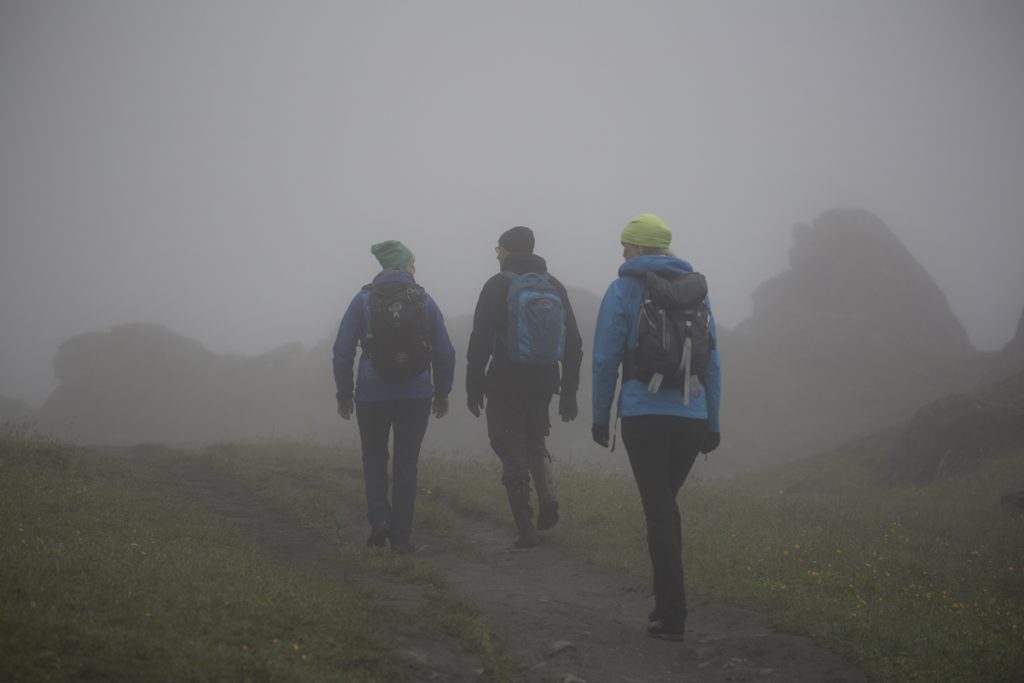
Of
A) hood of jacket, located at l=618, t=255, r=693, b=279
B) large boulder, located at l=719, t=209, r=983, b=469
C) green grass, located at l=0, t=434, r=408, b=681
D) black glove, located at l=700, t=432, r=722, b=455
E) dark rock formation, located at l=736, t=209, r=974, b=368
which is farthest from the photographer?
dark rock formation, located at l=736, t=209, r=974, b=368

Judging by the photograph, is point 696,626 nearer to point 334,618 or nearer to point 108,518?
point 334,618

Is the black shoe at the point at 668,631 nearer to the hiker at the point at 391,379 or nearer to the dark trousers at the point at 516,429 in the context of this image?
the dark trousers at the point at 516,429

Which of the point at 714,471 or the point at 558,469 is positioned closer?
the point at 558,469

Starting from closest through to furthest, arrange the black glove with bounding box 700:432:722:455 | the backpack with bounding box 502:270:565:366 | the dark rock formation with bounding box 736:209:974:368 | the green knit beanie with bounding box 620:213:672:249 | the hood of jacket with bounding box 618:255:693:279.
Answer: the hood of jacket with bounding box 618:255:693:279, the black glove with bounding box 700:432:722:455, the green knit beanie with bounding box 620:213:672:249, the backpack with bounding box 502:270:565:366, the dark rock formation with bounding box 736:209:974:368

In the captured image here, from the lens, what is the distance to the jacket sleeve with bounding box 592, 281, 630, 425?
23.2ft

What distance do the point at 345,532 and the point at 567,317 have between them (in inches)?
166

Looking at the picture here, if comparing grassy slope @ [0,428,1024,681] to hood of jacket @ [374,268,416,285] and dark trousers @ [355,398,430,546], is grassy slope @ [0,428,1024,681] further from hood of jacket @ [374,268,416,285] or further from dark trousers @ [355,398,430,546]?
hood of jacket @ [374,268,416,285]

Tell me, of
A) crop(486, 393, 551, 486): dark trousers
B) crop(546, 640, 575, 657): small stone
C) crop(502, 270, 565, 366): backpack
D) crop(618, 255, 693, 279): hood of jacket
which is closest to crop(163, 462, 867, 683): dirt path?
crop(546, 640, 575, 657): small stone

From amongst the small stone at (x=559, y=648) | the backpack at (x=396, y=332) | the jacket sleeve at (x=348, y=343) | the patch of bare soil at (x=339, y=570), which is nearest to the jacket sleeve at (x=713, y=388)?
the small stone at (x=559, y=648)

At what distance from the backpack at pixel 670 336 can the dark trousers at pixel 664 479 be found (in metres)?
0.31

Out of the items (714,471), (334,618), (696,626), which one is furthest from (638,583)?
(714,471)

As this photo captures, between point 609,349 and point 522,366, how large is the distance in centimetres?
322

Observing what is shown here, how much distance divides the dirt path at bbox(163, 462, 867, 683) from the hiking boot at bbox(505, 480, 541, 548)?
15 centimetres

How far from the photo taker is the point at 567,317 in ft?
34.4
